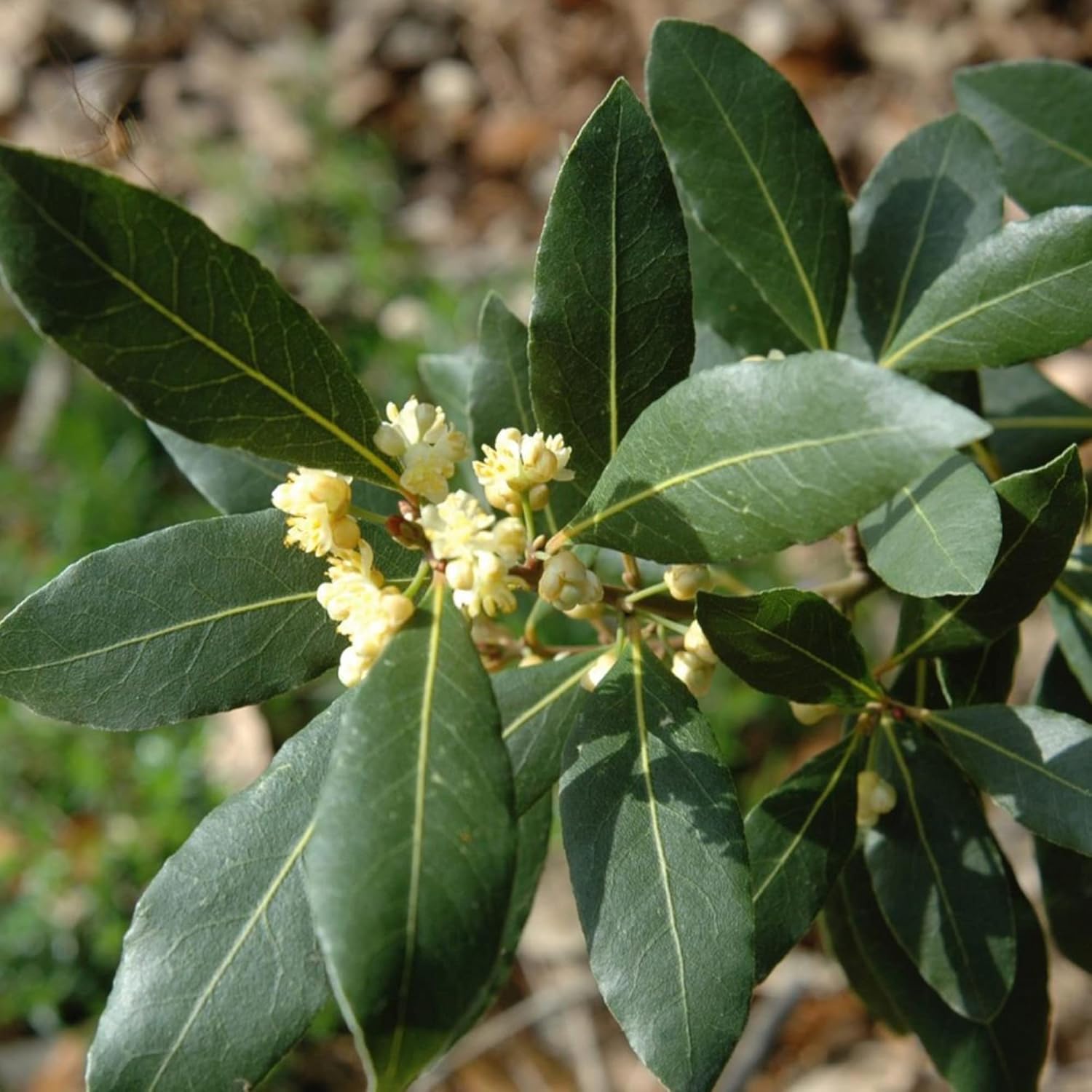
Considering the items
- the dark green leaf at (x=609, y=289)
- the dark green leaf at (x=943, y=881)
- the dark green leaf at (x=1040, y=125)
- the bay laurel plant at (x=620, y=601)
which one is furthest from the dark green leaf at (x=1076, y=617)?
the dark green leaf at (x=609, y=289)

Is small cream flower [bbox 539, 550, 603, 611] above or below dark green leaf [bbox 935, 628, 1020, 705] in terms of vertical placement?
above

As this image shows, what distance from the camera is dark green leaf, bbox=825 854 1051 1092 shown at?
45.1 inches

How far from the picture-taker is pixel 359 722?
0.72 meters

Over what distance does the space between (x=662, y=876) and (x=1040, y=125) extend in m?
0.88

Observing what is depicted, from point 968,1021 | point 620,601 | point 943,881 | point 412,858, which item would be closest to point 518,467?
point 620,601

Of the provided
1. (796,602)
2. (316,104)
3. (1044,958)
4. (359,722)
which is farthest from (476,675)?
(316,104)

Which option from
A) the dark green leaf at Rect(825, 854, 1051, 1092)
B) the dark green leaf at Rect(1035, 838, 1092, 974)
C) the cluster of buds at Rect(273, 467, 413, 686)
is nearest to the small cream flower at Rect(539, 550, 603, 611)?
the cluster of buds at Rect(273, 467, 413, 686)

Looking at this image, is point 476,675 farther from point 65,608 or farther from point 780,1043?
point 780,1043

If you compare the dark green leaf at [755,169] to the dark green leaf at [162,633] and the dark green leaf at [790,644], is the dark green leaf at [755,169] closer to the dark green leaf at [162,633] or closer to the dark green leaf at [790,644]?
the dark green leaf at [790,644]

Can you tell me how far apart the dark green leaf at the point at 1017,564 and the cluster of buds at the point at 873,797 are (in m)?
0.11

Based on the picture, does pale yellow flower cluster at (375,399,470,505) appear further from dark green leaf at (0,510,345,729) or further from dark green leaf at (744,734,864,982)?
dark green leaf at (744,734,864,982)

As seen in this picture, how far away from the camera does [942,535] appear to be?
86 cm

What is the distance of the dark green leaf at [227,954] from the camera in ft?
2.69

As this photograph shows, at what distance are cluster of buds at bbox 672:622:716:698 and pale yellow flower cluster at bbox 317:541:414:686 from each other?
25 centimetres
